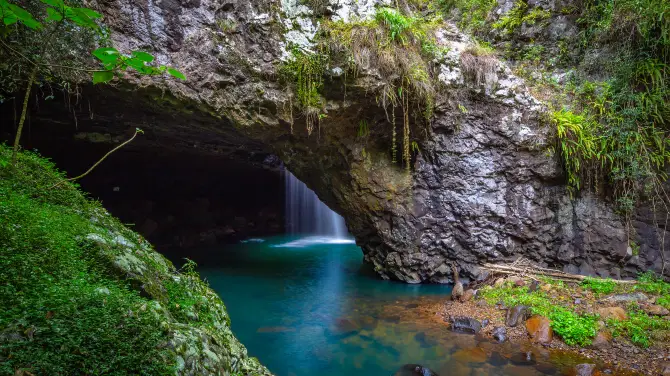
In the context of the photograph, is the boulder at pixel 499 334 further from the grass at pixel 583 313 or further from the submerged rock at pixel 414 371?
the submerged rock at pixel 414 371

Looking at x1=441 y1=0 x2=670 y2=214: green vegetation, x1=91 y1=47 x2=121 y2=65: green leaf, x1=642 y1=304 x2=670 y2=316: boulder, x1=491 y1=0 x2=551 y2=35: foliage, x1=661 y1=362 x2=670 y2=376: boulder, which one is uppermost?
x1=491 y1=0 x2=551 y2=35: foliage

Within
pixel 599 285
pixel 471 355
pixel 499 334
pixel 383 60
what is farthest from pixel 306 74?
pixel 599 285

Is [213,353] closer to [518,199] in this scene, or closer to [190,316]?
[190,316]

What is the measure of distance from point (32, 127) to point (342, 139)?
8.10 metres

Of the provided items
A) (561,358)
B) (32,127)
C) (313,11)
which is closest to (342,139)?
(313,11)

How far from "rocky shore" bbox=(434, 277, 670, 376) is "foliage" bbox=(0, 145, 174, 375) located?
4.71 metres

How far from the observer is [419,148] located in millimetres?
7965

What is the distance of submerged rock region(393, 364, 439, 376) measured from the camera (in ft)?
14.1

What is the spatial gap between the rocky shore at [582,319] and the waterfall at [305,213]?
12808 millimetres

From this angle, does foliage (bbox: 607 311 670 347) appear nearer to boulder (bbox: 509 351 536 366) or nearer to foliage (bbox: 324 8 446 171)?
boulder (bbox: 509 351 536 366)

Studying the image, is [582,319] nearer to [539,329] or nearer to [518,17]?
[539,329]

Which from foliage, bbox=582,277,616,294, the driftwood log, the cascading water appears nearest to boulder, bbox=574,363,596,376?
foliage, bbox=582,277,616,294

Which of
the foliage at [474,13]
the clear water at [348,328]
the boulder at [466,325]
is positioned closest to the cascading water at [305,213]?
the clear water at [348,328]

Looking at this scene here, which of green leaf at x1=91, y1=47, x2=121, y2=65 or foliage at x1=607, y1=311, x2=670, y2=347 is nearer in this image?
green leaf at x1=91, y1=47, x2=121, y2=65
